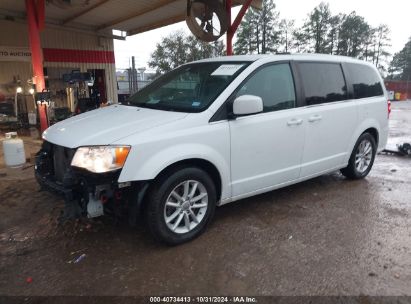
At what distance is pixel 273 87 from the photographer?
3.90 metres

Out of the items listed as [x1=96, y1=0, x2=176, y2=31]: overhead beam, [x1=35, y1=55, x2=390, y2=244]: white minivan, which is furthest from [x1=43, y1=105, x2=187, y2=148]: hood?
[x1=96, y1=0, x2=176, y2=31]: overhead beam

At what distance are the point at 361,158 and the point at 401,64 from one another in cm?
6751

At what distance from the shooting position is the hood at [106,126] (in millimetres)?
3027

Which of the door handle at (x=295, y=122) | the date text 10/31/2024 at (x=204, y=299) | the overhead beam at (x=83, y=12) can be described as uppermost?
the overhead beam at (x=83, y=12)

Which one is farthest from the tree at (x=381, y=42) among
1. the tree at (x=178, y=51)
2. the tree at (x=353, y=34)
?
the tree at (x=178, y=51)

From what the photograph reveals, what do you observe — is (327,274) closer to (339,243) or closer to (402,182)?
(339,243)

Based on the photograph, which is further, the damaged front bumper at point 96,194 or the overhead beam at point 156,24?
the overhead beam at point 156,24

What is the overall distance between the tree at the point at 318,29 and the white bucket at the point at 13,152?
51.5m

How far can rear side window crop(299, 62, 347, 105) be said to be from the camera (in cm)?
421

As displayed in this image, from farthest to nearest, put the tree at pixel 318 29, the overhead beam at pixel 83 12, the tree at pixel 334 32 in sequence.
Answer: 1. the tree at pixel 334 32
2. the tree at pixel 318 29
3. the overhead beam at pixel 83 12

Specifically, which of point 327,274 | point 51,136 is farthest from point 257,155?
point 51,136

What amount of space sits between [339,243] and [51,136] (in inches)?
117

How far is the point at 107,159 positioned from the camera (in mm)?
2893

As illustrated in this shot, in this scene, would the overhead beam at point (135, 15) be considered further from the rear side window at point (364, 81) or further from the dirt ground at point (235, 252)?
the dirt ground at point (235, 252)
